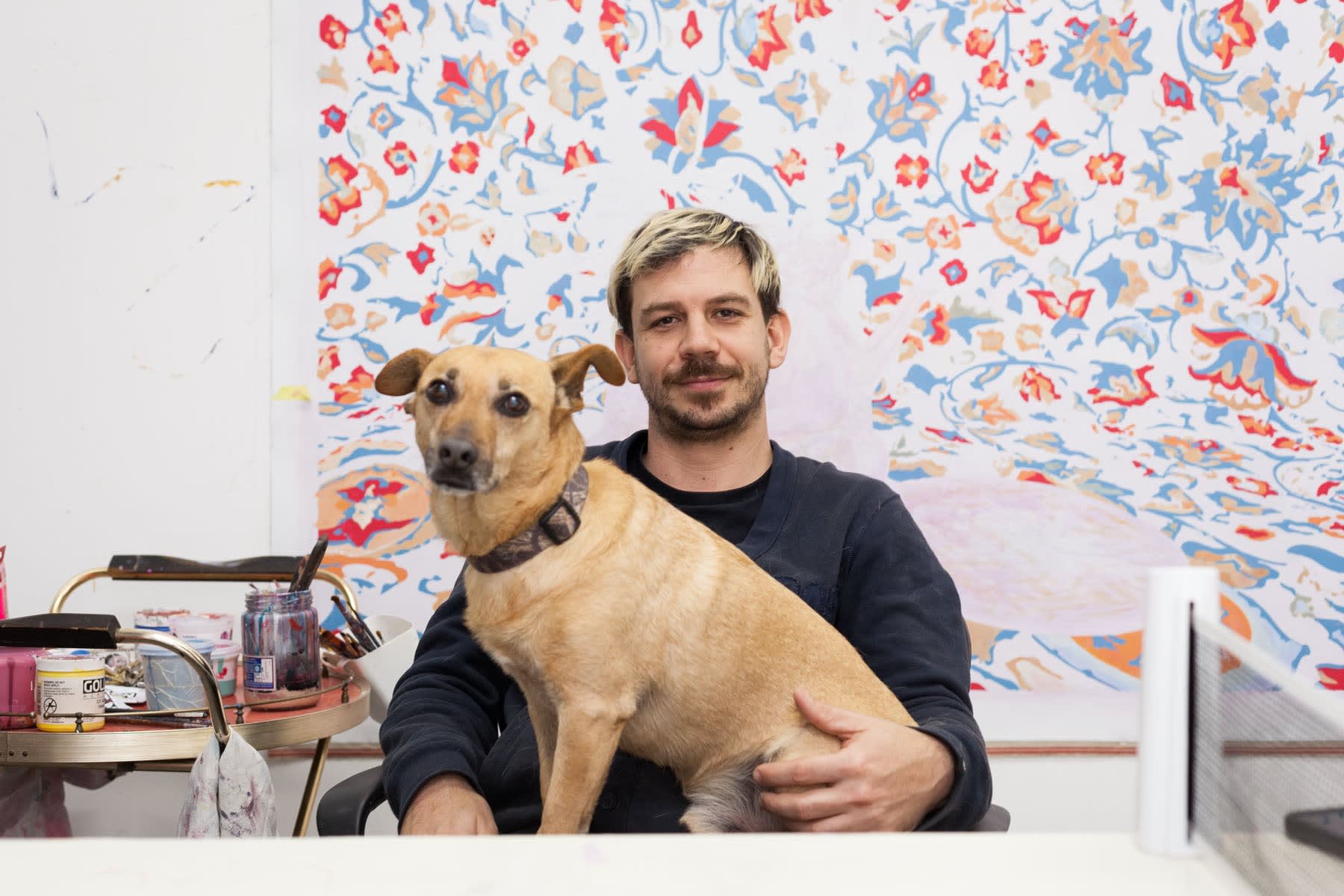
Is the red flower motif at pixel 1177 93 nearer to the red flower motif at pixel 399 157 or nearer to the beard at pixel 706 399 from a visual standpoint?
the beard at pixel 706 399

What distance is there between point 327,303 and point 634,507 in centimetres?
154

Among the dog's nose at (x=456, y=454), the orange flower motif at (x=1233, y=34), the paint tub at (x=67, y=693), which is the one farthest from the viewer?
the orange flower motif at (x=1233, y=34)

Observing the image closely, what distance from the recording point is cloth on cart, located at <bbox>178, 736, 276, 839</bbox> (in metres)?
1.84

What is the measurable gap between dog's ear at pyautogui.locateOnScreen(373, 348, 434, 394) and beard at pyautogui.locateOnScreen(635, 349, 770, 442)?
574mm

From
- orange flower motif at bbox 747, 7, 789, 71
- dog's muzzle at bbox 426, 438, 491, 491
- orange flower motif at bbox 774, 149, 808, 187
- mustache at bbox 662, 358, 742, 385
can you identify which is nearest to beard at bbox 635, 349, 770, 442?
mustache at bbox 662, 358, 742, 385

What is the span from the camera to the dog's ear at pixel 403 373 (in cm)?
159

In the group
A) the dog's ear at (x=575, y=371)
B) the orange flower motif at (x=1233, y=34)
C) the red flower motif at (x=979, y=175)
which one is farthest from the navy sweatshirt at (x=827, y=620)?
the orange flower motif at (x=1233, y=34)

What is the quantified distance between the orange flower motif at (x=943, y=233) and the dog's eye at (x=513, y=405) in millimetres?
1652

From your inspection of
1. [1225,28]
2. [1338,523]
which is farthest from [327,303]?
[1338,523]

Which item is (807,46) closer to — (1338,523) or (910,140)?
(910,140)

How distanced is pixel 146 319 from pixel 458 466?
186 cm

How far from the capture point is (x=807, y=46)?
2787mm

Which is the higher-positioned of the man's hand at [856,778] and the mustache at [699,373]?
the mustache at [699,373]

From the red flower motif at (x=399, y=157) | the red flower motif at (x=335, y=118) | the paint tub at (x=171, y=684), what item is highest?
the red flower motif at (x=335, y=118)
